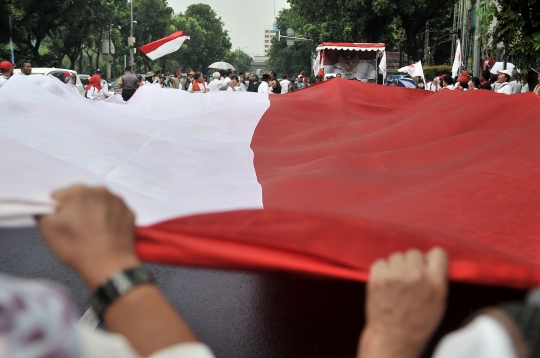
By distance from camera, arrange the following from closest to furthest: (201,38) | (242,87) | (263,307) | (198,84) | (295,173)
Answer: (295,173) < (263,307) < (198,84) < (242,87) < (201,38)

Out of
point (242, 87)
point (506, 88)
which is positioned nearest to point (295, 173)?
point (506, 88)

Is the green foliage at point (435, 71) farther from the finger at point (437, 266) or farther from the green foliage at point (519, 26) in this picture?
the finger at point (437, 266)

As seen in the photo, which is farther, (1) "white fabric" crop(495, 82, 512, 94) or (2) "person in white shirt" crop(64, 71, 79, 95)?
(1) "white fabric" crop(495, 82, 512, 94)

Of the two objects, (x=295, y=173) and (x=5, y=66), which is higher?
(x=5, y=66)

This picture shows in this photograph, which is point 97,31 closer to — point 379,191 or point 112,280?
point 379,191

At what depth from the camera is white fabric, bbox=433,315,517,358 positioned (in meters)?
0.97

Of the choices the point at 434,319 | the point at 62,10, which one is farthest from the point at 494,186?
the point at 62,10

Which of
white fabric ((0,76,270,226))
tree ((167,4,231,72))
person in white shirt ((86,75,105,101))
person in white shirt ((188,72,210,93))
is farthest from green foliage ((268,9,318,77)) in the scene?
white fabric ((0,76,270,226))

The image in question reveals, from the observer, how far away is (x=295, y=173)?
→ 13.7 ft

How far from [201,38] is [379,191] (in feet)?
322

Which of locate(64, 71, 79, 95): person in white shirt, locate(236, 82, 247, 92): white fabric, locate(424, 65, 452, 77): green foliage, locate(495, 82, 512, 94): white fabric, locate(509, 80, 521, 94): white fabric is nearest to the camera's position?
locate(64, 71, 79, 95): person in white shirt

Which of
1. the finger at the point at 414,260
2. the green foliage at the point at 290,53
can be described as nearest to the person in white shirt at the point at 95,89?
the finger at the point at 414,260

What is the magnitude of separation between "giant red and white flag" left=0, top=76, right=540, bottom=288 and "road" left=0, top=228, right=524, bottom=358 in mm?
555

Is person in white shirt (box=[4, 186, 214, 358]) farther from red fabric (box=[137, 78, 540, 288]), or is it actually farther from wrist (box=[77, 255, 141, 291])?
red fabric (box=[137, 78, 540, 288])
